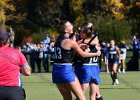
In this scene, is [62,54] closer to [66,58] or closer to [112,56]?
[66,58]

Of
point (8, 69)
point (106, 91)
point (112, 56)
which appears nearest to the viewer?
point (8, 69)

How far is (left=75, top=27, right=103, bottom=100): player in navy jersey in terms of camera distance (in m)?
11.4

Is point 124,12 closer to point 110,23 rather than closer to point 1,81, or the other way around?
point 110,23

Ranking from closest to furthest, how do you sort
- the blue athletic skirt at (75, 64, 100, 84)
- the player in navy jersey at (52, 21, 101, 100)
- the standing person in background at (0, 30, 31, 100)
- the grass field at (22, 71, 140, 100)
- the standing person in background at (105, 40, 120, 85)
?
the standing person in background at (0, 30, 31, 100) → the player in navy jersey at (52, 21, 101, 100) → the blue athletic skirt at (75, 64, 100, 84) → the grass field at (22, 71, 140, 100) → the standing person in background at (105, 40, 120, 85)

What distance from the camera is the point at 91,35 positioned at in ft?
37.4

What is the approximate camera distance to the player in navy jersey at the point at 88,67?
448 inches

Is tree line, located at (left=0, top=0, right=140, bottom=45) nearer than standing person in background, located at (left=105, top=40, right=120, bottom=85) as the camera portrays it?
No

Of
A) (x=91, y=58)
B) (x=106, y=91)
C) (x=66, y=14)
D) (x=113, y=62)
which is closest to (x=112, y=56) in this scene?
(x=113, y=62)

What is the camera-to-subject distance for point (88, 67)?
453 inches

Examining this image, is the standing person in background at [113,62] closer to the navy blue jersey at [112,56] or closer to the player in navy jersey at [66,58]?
the navy blue jersey at [112,56]

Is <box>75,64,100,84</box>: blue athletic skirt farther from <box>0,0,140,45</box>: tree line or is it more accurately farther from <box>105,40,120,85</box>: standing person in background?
<box>0,0,140,45</box>: tree line

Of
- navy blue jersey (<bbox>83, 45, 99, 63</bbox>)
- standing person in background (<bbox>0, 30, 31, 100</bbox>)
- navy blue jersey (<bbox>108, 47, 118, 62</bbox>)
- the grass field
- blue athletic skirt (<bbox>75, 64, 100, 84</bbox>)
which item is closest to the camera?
standing person in background (<bbox>0, 30, 31, 100</bbox>)

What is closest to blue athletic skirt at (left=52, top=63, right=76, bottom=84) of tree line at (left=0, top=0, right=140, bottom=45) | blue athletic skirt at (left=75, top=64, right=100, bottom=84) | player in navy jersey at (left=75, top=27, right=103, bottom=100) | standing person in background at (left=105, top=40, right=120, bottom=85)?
player in navy jersey at (left=75, top=27, right=103, bottom=100)

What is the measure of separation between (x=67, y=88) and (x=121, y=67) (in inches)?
721
